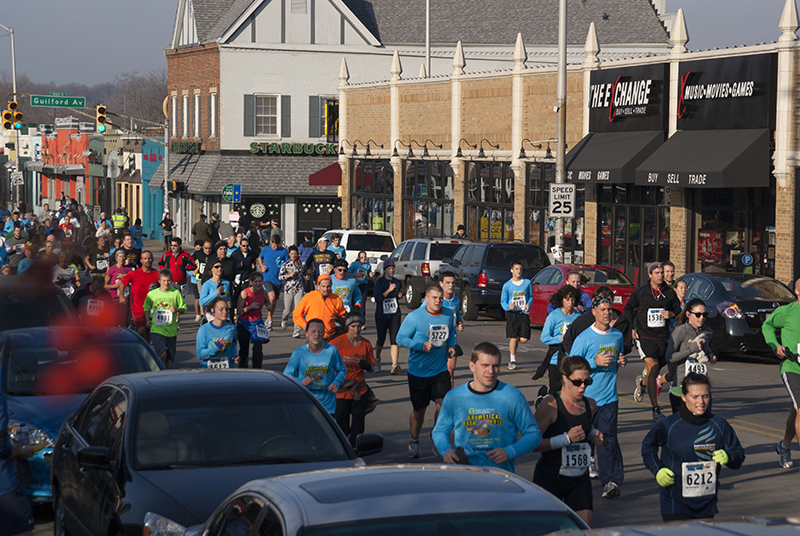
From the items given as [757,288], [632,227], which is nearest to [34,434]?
[757,288]

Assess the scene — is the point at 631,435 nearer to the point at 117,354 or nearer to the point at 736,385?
the point at 736,385

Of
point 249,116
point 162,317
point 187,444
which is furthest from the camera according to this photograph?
point 249,116

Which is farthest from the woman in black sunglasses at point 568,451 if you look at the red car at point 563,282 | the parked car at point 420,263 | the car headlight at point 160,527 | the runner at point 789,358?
the parked car at point 420,263

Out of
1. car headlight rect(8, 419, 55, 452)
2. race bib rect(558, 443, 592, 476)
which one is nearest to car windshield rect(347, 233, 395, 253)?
car headlight rect(8, 419, 55, 452)

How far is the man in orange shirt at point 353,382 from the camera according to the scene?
11.2m

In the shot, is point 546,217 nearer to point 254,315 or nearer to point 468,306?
point 468,306

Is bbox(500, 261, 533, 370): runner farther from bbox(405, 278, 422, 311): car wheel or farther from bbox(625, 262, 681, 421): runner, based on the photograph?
bbox(405, 278, 422, 311): car wheel

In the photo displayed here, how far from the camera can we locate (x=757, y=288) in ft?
67.1

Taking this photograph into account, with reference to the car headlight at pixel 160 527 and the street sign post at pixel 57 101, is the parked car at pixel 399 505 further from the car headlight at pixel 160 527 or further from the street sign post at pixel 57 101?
the street sign post at pixel 57 101

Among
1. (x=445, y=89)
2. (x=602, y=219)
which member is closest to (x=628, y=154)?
(x=602, y=219)

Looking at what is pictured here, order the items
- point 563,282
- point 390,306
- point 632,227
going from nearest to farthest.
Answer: point 390,306
point 563,282
point 632,227

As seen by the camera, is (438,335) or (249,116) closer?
(438,335)

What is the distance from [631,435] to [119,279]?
8.75 m

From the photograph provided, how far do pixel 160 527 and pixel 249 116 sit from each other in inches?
1825
